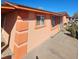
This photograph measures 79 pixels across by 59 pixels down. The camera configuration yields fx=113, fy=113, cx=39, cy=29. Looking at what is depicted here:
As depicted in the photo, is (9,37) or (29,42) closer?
(9,37)

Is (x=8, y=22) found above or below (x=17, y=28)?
above

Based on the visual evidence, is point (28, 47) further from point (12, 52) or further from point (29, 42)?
point (12, 52)

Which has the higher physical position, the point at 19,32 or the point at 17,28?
the point at 17,28

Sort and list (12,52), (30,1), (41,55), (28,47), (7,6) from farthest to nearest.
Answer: (30,1) < (28,47) < (41,55) < (12,52) < (7,6)

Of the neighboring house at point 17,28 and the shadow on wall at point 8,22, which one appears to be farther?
the shadow on wall at point 8,22

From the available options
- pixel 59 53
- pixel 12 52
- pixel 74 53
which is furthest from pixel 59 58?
pixel 12 52

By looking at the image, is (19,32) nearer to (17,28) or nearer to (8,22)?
(17,28)

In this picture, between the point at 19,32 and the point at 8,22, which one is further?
the point at 8,22

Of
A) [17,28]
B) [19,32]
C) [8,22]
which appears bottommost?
[19,32]

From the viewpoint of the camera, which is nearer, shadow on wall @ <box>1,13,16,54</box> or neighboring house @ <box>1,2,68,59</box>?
neighboring house @ <box>1,2,68,59</box>

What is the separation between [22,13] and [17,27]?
60 cm

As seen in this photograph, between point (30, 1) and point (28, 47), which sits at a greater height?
point (30, 1)

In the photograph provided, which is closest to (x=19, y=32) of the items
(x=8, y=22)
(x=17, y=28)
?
(x=17, y=28)

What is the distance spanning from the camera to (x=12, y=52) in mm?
3980
